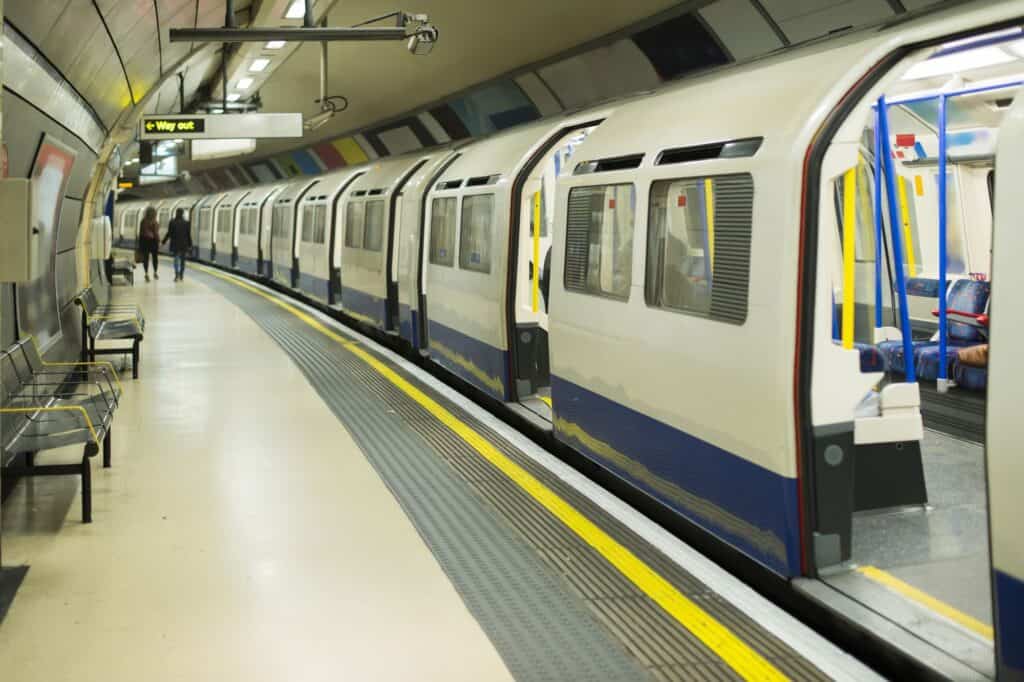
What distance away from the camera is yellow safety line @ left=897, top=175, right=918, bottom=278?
10.5m

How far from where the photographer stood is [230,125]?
13.1 metres

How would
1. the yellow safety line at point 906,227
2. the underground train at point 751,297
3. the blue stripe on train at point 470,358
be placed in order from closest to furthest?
the underground train at point 751,297
the blue stripe on train at point 470,358
the yellow safety line at point 906,227

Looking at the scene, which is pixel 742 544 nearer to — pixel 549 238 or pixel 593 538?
pixel 593 538

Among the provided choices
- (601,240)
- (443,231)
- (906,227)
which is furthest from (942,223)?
(443,231)

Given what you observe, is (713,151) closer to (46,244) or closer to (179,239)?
(46,244)

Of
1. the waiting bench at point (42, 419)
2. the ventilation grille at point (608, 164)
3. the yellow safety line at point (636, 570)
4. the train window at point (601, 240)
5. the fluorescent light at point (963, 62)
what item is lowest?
the yellow safety line at point (636, 570)

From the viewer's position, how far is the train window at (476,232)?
348 inches

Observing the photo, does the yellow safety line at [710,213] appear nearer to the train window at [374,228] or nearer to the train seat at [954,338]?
the train seat at [954,338]

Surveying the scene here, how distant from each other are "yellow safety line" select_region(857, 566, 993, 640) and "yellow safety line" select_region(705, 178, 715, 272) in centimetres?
151

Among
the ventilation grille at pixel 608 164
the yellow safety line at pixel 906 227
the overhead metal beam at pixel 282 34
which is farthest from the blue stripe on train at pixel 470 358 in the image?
the yellow safety line at pixel 906 227

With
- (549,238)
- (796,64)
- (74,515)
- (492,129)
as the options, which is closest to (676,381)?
(796,64)

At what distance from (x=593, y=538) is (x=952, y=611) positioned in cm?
176

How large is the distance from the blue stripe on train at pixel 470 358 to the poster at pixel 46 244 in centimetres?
348

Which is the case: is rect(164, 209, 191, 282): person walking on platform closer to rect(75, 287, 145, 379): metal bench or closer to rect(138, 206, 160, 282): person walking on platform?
rect(138, 206, 160, 282): person walking on platform
